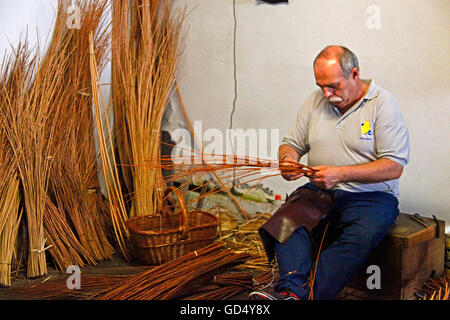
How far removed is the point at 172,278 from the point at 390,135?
3.71ft

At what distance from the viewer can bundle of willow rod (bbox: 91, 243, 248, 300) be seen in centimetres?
218

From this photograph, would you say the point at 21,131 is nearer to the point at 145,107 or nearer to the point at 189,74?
the point at 145,107

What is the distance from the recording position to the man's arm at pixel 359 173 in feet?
7.04

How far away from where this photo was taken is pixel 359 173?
85.6 inches

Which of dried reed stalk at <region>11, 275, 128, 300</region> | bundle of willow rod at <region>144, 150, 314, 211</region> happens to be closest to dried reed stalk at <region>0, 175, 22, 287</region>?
dried reed stalk at <region>11, 275, 128, 300</region>

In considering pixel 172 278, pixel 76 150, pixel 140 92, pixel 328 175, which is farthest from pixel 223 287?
Answer: pixel 140 92

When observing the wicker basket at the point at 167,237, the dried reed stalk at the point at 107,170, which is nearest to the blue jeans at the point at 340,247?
the wicker basket at the point at 167,237

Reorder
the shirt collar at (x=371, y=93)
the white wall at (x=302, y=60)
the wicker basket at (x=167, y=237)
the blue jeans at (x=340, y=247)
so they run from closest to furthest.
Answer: the blue jeans at (x=340, y=247)
the shirt collar at (x=371, y=93)
the white wall at (x=302, y=60)
the wicker basket at (x=167, y=237)

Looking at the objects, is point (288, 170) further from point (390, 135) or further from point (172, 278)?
point (172, 278)

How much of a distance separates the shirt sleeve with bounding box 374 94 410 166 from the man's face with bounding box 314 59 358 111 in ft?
0.51

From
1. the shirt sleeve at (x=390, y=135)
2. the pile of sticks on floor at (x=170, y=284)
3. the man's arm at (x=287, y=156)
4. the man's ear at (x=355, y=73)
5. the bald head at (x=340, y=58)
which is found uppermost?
the bald head at (x=340, y=58)

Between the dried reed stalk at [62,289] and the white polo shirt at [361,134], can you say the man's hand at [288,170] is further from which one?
the dried reed stalk at [62,289]

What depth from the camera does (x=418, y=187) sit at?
107 inches

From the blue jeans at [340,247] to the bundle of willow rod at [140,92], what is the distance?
4.18ft
